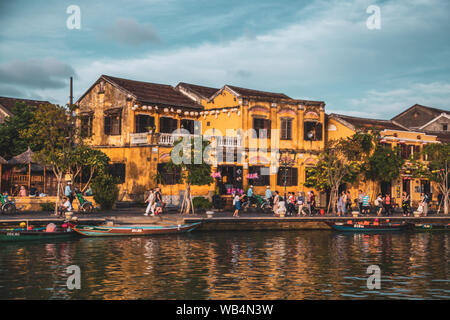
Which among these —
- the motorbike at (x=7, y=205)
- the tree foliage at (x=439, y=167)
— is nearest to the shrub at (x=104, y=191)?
the motorbike at (x=7, y=205)

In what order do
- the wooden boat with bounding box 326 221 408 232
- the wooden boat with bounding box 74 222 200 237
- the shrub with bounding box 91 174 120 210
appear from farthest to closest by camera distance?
the shrub with bounding box 91 174 120 210
the wooden boat with bounding box 326 221 408 232
the wooden boat with bounding box 74 222 200 237

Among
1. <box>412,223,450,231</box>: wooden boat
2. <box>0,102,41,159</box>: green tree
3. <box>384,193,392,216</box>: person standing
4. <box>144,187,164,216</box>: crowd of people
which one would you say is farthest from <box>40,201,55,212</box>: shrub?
<box>384,193,392,216</box>: person standing

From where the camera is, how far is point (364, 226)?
30.6 m

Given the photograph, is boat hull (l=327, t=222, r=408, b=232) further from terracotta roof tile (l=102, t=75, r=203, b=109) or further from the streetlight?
terracotta roof tile (l=102, t=75, r=203, b=109)

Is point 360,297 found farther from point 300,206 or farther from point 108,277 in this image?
point 300,206

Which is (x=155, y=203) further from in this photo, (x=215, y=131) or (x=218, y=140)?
(x=215, y=131)

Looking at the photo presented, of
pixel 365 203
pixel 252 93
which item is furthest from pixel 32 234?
pixel 252 93

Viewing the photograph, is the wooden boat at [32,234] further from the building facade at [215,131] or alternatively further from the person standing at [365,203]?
the person standing at [365,203]

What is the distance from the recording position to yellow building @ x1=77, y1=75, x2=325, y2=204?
121ft

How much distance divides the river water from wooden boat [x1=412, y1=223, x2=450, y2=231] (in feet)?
16.2

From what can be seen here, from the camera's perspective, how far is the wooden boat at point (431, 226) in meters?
32.5

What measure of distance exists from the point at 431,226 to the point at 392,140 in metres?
13.1

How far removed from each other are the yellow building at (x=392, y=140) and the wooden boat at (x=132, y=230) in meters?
19.6

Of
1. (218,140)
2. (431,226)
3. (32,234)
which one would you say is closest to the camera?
(32,234)
